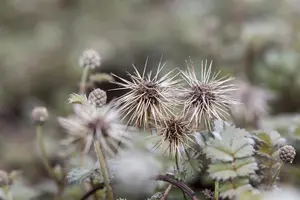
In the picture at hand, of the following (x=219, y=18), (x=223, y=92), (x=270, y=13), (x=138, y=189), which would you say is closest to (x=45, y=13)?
(x=219, y=18)

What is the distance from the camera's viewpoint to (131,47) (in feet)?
9.17

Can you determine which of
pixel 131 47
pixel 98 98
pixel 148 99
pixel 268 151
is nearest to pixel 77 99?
pixel 98 98

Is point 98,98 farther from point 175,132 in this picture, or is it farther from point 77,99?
point 175,132

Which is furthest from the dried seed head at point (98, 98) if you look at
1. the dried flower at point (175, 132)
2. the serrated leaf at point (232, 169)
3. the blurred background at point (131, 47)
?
the blurred background at point (131, 47)

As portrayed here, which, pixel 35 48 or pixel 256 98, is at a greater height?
pixel 35 48

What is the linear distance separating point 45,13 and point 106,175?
2.35 m

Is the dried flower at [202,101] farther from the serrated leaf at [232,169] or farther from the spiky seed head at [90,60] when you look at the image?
the spiky seed head at [90,60]

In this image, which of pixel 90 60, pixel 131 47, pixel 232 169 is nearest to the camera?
pixel 232 169

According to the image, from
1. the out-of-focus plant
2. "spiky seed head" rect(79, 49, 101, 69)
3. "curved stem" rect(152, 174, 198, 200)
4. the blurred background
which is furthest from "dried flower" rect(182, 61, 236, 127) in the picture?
the blurred background

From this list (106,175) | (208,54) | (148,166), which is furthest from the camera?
(208,54)

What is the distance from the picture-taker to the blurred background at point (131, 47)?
2.02 m

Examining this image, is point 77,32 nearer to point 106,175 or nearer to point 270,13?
point 270,13

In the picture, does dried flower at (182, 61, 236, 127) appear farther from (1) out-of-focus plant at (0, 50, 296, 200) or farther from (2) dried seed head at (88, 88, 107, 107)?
(2) dried seed head at (88, 88, 107, 107)

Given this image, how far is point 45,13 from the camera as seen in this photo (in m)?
3.10
